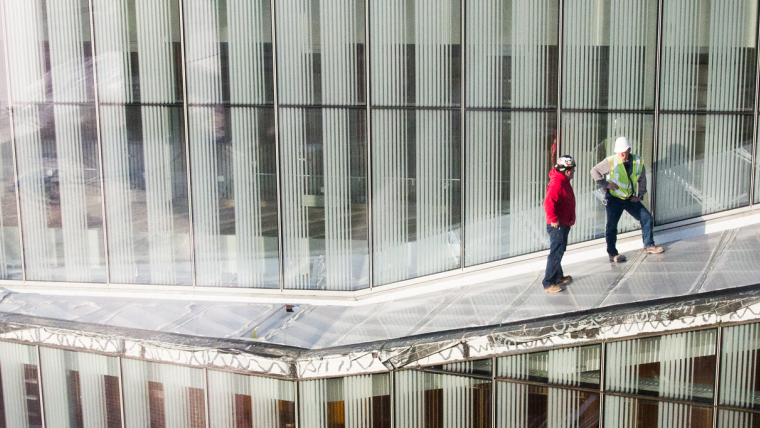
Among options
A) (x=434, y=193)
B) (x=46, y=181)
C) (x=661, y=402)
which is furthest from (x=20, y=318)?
(x=661, y=402)

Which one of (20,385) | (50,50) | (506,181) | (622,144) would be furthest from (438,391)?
(50,50)

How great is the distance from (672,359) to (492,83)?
433cm

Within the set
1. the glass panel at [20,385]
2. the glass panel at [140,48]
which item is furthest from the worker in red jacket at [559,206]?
the glass panel at [20,385]

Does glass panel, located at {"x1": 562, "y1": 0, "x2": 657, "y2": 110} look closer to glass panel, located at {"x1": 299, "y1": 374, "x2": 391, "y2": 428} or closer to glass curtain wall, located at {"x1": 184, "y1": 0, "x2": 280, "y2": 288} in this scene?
glass curtain wall, located at {"x1": 184, "y1": 0, "x2": 280, "y2": 288}

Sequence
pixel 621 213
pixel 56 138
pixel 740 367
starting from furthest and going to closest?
pixel 56 138 → pixel 621 213 → pixel 740 367

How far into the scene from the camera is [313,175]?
33.0ft

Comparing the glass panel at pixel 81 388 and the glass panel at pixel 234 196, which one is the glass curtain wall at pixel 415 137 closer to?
the glass panel at pixel 234 196

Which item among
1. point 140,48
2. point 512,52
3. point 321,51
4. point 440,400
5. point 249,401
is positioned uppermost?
point 140,48

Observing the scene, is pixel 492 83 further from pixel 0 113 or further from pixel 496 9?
pixel 0 113

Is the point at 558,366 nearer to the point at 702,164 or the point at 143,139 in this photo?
the point at 702,164

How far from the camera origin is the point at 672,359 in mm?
7414

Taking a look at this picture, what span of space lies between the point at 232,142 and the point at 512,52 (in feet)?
13.7

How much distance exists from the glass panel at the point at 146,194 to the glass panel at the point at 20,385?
5.33 ft

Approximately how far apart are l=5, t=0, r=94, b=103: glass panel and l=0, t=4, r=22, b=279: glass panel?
0.21 meters
